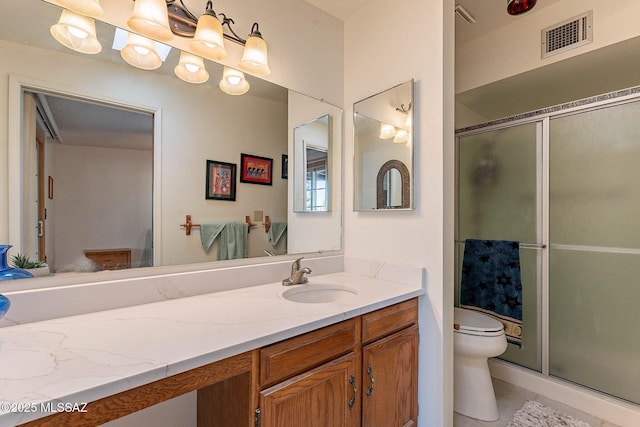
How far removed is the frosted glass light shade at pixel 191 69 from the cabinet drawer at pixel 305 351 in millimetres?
1184

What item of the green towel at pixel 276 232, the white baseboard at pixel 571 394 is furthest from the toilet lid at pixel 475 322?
the green towel at pixel 276 232

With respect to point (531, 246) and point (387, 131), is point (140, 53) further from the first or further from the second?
point (531, 246)

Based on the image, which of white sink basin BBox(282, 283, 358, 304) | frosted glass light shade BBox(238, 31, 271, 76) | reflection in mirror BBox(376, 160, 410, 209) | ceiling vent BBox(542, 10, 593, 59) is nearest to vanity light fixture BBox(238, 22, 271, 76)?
frosted glass light shade BBox(238, 31, 271, 76)

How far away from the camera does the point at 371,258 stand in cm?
169

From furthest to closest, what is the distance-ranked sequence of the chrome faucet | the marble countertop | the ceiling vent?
the ceiling vent < the chrome faucet < the marble countertop

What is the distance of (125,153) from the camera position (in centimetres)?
118

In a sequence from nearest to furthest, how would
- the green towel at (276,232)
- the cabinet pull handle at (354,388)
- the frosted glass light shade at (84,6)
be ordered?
the frosted glass light shade at (84,6) → the cabinet pull handle at (354,388) → the green towel at (276,232)

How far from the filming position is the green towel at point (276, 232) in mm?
1567

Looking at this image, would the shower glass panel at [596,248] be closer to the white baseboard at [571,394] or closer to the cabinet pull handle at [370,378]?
the white baseboard at [571,394]

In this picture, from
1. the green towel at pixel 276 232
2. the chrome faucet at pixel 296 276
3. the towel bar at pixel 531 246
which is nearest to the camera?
the chrome faucet at pixel 296 276

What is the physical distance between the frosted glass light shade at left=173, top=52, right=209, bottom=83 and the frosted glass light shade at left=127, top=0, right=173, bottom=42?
0.13 meters

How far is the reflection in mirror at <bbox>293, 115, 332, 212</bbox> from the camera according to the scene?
67.2 inches

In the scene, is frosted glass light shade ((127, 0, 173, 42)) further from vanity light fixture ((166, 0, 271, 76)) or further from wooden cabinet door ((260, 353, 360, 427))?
wooden cabinet door ((260, 353, 360, 427))

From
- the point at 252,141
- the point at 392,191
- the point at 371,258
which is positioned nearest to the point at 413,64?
the point at 392,191
